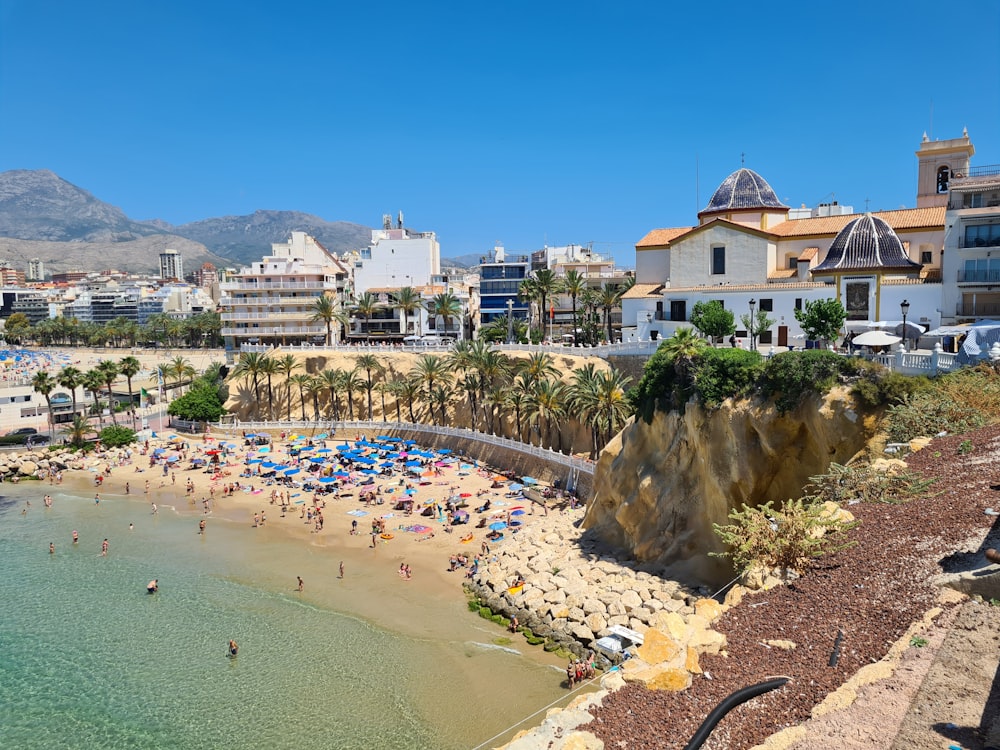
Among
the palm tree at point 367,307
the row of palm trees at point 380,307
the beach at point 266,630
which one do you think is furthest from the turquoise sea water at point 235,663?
the palm tree at point 367,307

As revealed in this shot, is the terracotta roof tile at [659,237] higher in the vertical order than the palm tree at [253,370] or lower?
higher

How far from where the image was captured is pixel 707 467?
93.9ft

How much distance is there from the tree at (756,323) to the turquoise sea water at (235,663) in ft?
84.6

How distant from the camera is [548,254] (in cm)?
10731

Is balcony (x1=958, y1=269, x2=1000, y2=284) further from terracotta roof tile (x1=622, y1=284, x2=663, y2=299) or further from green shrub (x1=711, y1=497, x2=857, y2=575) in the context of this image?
green shrub (x1=711, y1=497, x2=857, y2=575)

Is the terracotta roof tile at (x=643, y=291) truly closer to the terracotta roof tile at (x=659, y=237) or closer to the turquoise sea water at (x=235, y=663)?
the terracotta roof tile at (x=659, y=237)

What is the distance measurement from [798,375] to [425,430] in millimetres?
37652

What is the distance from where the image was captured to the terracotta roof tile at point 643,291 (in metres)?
57.5

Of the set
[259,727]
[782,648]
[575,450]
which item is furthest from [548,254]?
[782,648]

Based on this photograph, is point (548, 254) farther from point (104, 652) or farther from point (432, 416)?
point (104, 652)

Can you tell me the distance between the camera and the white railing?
4467cm

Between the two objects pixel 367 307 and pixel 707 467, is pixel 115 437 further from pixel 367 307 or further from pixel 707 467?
pixel 707 467

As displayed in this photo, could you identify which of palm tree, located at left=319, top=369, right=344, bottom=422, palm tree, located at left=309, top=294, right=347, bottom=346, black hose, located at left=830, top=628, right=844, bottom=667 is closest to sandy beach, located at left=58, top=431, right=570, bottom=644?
palm tree, located at left=319, top=369, right=344, bottom=422

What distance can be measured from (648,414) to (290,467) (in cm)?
3121
